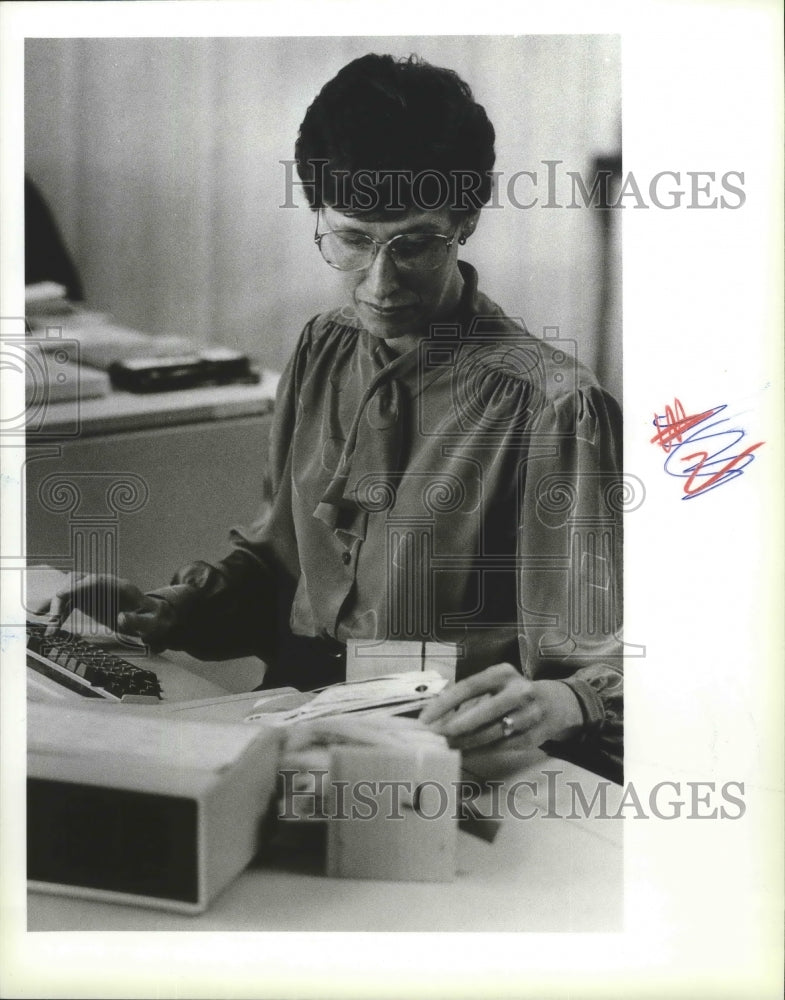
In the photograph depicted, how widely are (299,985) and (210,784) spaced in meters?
0.43

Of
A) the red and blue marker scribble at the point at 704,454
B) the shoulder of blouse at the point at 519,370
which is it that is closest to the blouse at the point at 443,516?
the shoulder of blouse at the point at 519,370

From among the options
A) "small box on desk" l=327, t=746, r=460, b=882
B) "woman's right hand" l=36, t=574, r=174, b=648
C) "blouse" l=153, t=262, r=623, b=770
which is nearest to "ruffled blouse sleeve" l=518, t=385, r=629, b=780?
"blouse" l=153, t=262, r=623, b=770

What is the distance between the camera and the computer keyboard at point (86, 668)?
2012 mm

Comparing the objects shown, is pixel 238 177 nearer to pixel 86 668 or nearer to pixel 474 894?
pixel 86 668

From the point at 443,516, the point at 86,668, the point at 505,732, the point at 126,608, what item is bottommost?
the point at 505,732

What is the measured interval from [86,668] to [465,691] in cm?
67

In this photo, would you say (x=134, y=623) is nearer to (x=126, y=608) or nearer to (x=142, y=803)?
(x=126, y=608)

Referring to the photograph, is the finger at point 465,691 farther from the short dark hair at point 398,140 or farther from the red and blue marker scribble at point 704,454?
the short dark hair at point 398,140

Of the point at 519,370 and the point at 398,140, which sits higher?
the point at 398,140

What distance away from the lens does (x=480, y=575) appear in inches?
77.9

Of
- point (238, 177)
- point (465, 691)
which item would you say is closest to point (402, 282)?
point (238, 177)

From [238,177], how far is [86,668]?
0.91 metres

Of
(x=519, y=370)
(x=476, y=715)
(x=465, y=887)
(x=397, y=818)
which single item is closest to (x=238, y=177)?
(x=519, y=370)

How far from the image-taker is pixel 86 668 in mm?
2020
